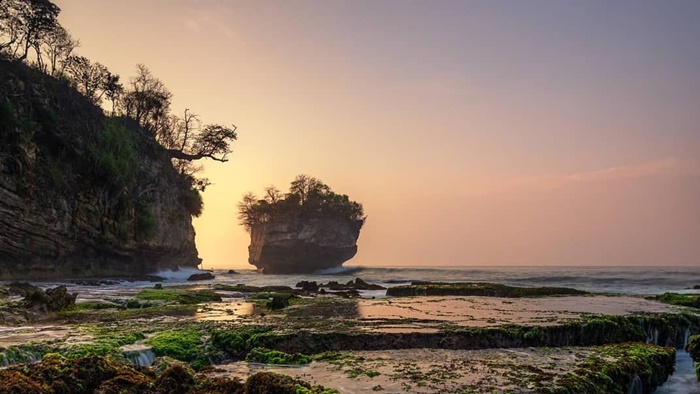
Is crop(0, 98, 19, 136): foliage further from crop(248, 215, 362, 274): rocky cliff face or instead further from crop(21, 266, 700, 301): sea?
crop(248, 215, 362, 274): rocky cliff face

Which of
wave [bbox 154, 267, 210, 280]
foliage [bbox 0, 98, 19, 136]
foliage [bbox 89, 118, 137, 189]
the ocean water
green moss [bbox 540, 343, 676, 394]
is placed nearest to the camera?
green moss [bbox 540, 343, 676, 394]

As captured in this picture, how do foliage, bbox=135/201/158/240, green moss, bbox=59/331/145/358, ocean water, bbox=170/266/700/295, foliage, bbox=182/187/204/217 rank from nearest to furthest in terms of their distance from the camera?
green moss, bbox=59/331/145/358 < ocean water, bbox=170/266/700/295 < foliage, bbox=135/201/158/240 < foliage, bbox=182/187/204/217

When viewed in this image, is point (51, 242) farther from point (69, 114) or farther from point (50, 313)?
point (50, 313)

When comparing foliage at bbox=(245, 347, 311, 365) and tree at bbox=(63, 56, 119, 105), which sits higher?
tree at bbox=(63, 56, 119, 105)

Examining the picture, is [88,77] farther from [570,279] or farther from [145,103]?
[570,279]

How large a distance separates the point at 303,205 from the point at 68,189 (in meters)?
64.8

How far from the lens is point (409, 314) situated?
42.7ft

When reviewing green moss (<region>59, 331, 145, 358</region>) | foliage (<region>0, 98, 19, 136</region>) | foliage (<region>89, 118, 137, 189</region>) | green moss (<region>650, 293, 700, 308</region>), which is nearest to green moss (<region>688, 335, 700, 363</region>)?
green moss (<region>650, 293, 700, 308</region>)

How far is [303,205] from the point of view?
98188 mm

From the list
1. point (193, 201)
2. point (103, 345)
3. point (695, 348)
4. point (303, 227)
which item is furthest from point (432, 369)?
point (303, 227)

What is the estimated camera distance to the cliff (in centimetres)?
2938

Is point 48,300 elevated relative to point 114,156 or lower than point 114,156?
lower

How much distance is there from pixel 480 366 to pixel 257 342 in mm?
4213

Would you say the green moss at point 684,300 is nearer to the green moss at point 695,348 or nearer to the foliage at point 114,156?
the green moss at point 695,348
